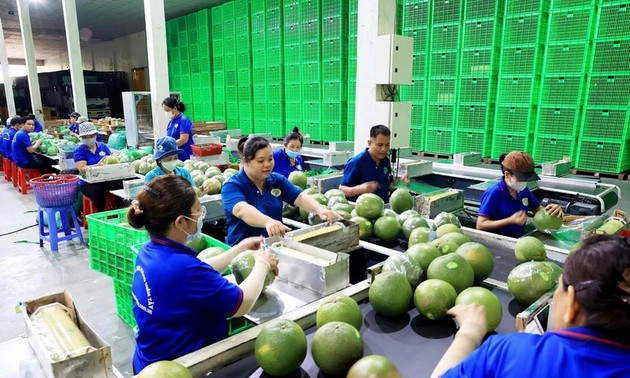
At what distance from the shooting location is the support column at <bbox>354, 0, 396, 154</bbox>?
3.89m

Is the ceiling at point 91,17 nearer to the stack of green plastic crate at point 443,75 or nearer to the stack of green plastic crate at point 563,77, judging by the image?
the stack of green plastic crate at point 443,75

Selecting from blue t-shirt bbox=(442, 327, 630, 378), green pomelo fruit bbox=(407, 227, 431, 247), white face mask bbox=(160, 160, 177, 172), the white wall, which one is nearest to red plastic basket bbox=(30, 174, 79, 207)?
white face mask bbox=(160, 160, 177, 172)

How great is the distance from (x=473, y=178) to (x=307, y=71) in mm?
6209

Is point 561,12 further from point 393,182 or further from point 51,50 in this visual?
point 51,50

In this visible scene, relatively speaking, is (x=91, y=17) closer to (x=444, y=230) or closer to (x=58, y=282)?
(x=58, y=282)

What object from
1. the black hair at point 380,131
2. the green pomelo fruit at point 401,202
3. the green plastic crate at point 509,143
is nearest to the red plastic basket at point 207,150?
the black hair at point 380,131

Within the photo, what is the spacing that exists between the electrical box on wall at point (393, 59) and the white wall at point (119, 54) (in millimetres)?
17912

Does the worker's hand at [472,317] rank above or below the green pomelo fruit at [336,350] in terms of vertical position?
above

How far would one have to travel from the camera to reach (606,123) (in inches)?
255

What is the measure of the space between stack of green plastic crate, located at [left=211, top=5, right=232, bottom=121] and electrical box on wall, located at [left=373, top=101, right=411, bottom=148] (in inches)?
388

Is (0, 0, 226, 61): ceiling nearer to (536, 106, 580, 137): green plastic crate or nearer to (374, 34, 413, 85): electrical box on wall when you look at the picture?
(536, 106, 580, 137): green plastic crate

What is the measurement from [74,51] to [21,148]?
4428 mm

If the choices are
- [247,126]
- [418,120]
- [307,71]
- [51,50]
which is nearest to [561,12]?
[418,120]

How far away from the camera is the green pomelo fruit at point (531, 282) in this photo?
1747 millimetres
